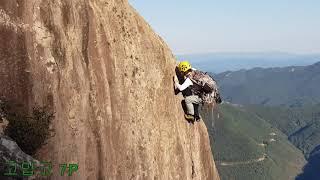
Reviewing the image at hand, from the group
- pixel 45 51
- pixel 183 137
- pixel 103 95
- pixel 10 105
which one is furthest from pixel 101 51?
pixel 183 137

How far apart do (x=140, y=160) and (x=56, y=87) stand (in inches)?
366

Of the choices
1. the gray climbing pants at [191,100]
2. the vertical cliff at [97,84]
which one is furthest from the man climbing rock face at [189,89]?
the vertical cliff at [97,84]

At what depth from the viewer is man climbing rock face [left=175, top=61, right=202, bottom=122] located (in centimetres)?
3288

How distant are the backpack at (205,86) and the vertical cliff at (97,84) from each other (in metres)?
3.65

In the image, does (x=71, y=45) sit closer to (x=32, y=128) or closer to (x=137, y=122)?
(x=32, y=128)

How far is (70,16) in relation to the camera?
27391 mm

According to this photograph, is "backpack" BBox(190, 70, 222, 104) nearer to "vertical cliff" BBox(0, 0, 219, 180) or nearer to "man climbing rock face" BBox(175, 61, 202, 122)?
"man climbing rock face" BBox(175, 61, 202, 122)

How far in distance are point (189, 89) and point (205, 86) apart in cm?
118

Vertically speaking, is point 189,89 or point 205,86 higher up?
point 205,86

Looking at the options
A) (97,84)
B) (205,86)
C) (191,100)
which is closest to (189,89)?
(191,100)

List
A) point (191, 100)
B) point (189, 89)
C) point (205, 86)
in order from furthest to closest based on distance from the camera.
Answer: point (191, 100)
point (189, 89)
point (205, 86)

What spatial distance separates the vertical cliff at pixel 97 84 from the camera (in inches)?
985

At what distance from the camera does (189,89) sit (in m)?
34.0

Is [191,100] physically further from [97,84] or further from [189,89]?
[97,84]
